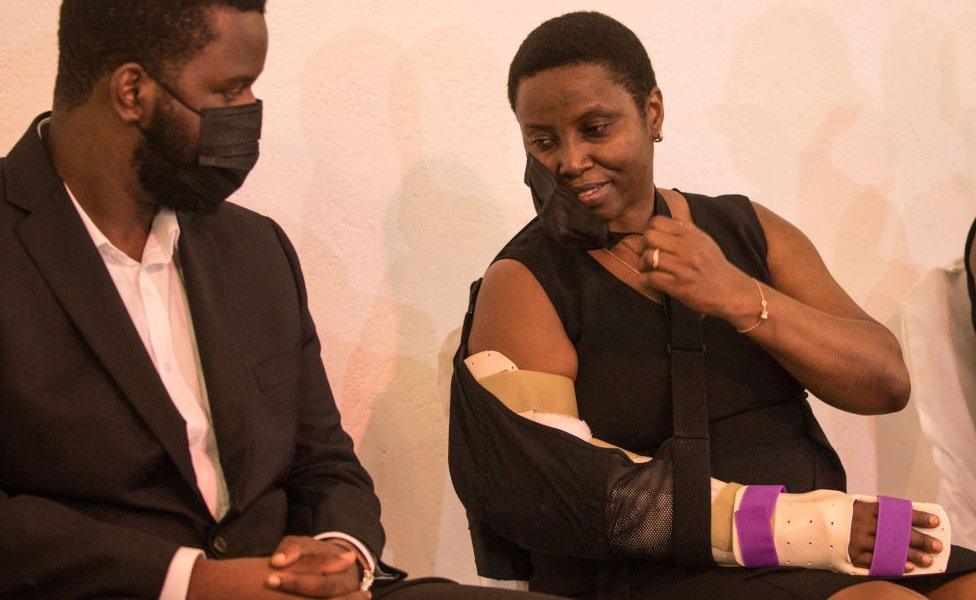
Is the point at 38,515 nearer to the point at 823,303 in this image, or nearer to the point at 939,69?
the point at 823,303

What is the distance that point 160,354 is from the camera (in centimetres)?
180

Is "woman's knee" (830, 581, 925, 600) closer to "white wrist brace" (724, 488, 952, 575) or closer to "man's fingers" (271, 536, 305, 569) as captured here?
"white wrist brace" (724, 488, 952, 575)

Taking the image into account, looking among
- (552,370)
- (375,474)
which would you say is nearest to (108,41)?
(552,370)

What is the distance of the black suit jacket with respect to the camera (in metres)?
1.58

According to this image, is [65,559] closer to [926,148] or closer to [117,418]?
[117,418]

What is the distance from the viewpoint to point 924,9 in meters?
3.19

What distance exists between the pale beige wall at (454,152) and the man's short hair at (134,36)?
0.54 m

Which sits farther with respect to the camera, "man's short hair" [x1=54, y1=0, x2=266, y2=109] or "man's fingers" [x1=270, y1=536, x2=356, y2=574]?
"man's short hair" [x1=54, y1=0, x2=266, y2=109]

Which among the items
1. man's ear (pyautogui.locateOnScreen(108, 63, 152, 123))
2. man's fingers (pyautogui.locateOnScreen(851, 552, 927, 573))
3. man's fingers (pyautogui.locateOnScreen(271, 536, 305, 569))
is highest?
man's ear (pyautogui.locateOnScreen(108, 63, 152, 123))

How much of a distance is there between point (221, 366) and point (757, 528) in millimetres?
831

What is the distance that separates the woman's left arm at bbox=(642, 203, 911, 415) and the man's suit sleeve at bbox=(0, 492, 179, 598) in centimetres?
87

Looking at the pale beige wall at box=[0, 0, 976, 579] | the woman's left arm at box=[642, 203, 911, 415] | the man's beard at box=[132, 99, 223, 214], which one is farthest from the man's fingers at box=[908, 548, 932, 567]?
the man's beard at box=[132, 99, 223, 214]

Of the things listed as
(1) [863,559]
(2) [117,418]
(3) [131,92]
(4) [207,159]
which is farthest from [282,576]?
(1) [863,559]

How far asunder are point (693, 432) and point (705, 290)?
22 cm
